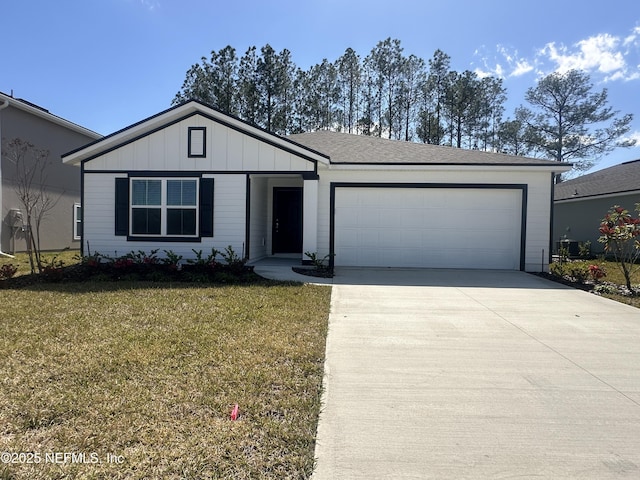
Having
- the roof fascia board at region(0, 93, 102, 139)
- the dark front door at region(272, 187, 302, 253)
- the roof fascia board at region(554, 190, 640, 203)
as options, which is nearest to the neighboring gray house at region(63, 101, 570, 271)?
the dark front door at region(272, 187, 302, 253)

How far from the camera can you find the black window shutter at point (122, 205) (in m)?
10.6

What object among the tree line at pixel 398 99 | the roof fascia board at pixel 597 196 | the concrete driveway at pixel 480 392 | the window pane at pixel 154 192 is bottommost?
the concrete driveway at pixel 480 392

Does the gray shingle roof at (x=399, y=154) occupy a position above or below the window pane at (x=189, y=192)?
above

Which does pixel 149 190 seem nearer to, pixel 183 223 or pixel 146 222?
pixel 146 222

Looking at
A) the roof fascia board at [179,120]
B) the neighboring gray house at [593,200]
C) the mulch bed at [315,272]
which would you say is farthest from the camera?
the neighboring gray house at [593,200]

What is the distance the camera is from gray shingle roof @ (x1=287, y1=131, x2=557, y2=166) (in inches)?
426

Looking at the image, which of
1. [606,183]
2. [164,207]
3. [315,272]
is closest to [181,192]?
[164,207]

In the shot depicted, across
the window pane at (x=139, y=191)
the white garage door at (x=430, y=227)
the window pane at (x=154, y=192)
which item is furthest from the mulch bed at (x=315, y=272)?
the window pane at (x=139, y=191)

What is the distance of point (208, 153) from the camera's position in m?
10.5

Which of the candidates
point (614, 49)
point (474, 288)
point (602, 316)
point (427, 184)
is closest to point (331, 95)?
point (614, 49)

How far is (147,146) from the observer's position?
10.6 meters

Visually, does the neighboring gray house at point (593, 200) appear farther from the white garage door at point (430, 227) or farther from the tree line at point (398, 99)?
the tree line at point (398, 99)

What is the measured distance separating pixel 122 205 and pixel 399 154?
25.8ft

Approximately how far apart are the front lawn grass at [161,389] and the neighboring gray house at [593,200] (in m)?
16.0
